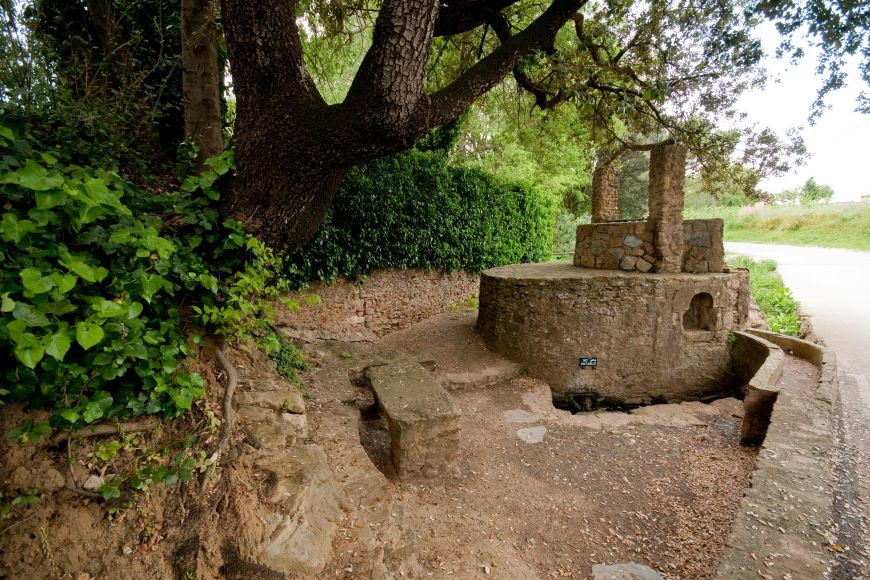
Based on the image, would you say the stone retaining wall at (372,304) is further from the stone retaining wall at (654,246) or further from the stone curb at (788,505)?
the stone curb at (788,505)

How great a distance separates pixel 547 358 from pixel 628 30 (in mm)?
5078

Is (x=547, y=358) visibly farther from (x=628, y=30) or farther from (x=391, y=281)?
(x=628, y=30)

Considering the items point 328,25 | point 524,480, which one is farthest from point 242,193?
point 328,25

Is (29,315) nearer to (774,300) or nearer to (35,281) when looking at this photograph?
(35,281)

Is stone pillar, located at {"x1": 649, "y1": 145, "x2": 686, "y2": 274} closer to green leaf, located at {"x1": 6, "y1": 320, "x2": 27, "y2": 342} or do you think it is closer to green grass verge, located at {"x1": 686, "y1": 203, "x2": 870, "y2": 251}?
green leaf, located at {"x1": 6, "y1": 320, "x2": 27, "y2": 342}

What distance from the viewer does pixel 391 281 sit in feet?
25.3

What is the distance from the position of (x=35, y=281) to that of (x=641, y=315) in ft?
22.3

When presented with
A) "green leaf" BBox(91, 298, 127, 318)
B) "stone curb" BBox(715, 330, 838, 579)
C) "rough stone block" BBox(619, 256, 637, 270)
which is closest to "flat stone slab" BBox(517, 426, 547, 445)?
"stone curb" BBox(715, 330, 838, 579)

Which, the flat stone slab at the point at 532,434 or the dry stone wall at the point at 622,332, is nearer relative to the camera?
the flat stone slab at the point at 532,434

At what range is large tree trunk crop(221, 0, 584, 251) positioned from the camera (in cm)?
257

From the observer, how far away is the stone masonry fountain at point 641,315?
6.26 metres

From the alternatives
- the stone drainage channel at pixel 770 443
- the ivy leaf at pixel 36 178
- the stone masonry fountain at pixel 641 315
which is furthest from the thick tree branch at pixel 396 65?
the stone masonry fountain at pixel 641 315

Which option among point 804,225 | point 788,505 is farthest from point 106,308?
point 804,225

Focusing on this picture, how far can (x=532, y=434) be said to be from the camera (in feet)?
16.0
